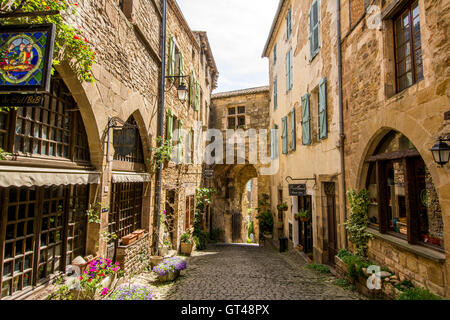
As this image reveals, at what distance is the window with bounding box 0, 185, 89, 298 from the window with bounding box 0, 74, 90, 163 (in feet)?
1.70

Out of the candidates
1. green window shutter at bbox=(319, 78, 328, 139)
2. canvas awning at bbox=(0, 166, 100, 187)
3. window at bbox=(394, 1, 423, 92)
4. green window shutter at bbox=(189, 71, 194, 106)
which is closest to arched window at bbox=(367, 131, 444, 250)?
window at bbox=(394, 1, 423, 92)

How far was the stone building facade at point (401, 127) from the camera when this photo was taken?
340cm

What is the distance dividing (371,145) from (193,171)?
8048mm

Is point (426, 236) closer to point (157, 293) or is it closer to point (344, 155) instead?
point (344, 155)

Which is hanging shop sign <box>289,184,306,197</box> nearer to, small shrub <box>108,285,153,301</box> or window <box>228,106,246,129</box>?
small shrub <box>108,285,153,301</box>

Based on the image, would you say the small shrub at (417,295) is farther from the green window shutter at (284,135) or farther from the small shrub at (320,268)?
the green window shutter at (284,135)

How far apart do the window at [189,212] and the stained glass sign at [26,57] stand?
29.4 feet

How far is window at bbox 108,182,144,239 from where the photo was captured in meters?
5.73

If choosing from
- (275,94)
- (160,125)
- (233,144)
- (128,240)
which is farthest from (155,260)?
(275,94)

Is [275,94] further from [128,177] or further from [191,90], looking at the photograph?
[128,177]

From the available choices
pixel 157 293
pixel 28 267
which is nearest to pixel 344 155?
pixel 157 293

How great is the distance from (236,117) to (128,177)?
37.1ft

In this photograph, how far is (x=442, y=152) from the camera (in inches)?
124

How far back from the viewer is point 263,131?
15570mm
